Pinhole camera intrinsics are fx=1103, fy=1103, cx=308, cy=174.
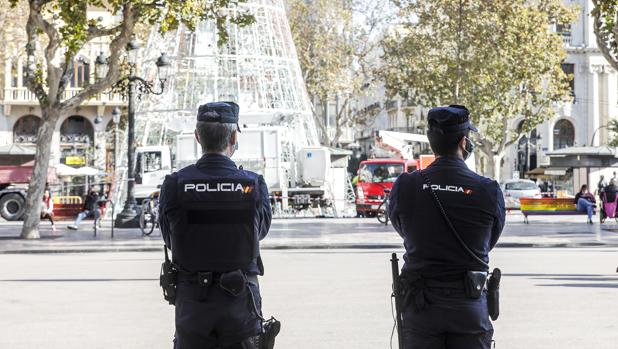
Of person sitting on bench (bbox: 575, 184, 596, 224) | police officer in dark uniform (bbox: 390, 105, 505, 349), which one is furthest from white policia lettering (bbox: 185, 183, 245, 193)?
person sitting on bench (bbox: 575, 184, 596, 224)

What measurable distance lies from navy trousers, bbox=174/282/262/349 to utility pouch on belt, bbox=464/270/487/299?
105cm

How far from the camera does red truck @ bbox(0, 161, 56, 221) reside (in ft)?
128

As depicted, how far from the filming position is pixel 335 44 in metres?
55.3

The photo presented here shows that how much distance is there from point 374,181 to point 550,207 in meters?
8.53

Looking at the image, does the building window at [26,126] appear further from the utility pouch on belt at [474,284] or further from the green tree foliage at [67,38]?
the utility pouch on belt at [474,284]

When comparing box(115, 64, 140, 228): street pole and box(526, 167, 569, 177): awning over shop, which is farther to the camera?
box(526, 167, 569, 177): awning over shop

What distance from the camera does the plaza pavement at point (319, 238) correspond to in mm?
22969

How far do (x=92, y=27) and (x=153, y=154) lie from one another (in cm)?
1442

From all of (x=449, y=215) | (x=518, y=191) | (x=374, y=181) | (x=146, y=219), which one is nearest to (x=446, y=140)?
(x=449, y=215)

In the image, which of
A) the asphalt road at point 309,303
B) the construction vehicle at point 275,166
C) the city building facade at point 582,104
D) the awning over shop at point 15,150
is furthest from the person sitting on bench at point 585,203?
the city building facade at point 582,104

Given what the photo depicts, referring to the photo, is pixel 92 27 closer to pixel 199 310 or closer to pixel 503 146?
pixel 199 310

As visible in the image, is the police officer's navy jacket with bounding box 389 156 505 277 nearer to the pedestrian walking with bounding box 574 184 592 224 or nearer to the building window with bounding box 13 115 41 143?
the pedestrian walking with bounding box 574 184 592 224

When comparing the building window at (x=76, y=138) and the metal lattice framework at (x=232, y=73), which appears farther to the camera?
the building window at (x=76, y=138)

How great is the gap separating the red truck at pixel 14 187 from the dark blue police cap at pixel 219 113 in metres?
29.1
